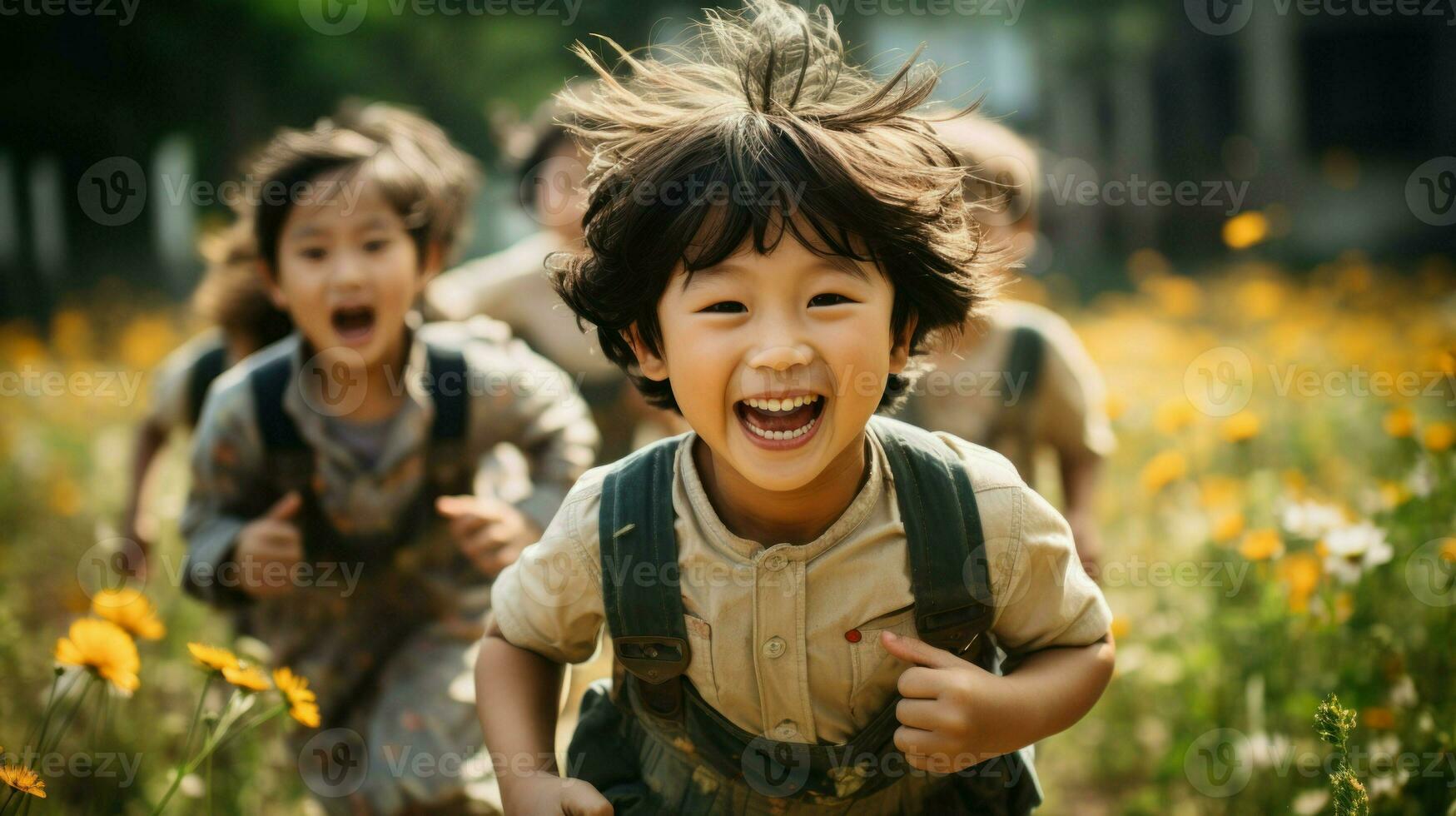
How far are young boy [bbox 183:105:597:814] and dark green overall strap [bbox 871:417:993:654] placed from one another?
3.96 ft

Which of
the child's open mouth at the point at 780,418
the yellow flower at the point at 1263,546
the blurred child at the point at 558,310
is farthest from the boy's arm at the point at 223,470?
the yellow flower at the point at 1263,546

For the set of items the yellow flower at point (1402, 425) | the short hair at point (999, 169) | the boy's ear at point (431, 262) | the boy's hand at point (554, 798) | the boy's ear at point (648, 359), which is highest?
the short hair at point (999, 169)

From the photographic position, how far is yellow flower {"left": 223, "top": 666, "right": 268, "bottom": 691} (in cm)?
192

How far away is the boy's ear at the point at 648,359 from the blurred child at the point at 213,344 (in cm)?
176

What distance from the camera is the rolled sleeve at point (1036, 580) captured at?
1.80 meters

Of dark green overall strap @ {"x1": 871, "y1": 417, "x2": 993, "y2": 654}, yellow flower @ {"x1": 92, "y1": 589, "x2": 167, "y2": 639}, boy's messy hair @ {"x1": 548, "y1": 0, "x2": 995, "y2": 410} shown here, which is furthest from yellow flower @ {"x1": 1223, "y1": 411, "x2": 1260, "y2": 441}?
yellow flower @ {"x1": 92, "y1": 589, "x2": 167, "y2": 639}

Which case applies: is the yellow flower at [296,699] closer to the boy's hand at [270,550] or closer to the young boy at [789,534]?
the young boy at [789,534]

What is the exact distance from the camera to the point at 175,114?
13.4 m

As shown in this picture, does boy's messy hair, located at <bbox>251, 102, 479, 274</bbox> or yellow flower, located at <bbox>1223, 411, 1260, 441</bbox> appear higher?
boy's messy hair, located at <bbox>251, 102, 479, 274</bbox>

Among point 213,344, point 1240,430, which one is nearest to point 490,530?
point 213,344

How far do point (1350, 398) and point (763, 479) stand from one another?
154 inches

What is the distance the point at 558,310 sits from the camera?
4.11 m

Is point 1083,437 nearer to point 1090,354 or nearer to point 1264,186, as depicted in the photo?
point 1090,354

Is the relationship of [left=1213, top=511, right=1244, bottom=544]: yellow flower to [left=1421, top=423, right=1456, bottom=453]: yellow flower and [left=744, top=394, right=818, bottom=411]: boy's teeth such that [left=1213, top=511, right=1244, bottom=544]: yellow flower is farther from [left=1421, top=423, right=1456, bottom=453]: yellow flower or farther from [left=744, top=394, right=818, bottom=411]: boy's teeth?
[left=744, top=394, right=818, bottom=411]: boy's teeth
